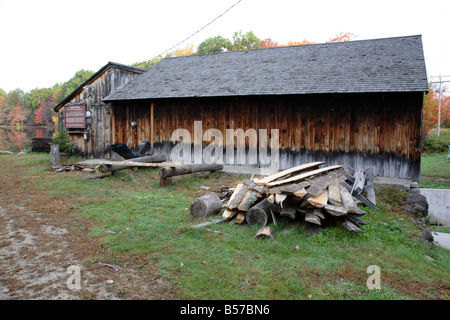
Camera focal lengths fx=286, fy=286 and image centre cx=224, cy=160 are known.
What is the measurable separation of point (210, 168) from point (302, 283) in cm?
697

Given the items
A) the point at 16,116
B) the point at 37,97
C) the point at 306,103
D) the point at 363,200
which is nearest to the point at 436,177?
the point at 306,103

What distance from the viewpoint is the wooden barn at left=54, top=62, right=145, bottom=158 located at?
14.9m

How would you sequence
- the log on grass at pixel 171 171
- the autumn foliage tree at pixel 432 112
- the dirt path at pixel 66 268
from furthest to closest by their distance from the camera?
1. the autumn foliage tree at pixel 432 112
2. the log on grass at pixel 171 171
3. the dirt path at pixel 66 268

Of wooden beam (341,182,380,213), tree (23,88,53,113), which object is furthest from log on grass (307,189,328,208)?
tree (23,88,53,113)

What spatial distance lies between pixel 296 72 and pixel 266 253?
878 cm

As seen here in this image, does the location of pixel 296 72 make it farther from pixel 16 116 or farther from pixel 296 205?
pixel 16 116

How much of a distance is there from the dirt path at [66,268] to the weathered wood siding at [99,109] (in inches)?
393

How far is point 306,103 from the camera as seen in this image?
10633 mm

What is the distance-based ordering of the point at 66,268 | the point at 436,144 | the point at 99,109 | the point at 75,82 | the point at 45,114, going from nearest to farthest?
1. the point at 66,268
2. the point at 99,109
3. the point at 436,144
4. the point at 75,82
5. the point at 45,114

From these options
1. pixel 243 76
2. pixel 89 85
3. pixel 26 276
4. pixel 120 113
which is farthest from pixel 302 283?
pixel 89 85
